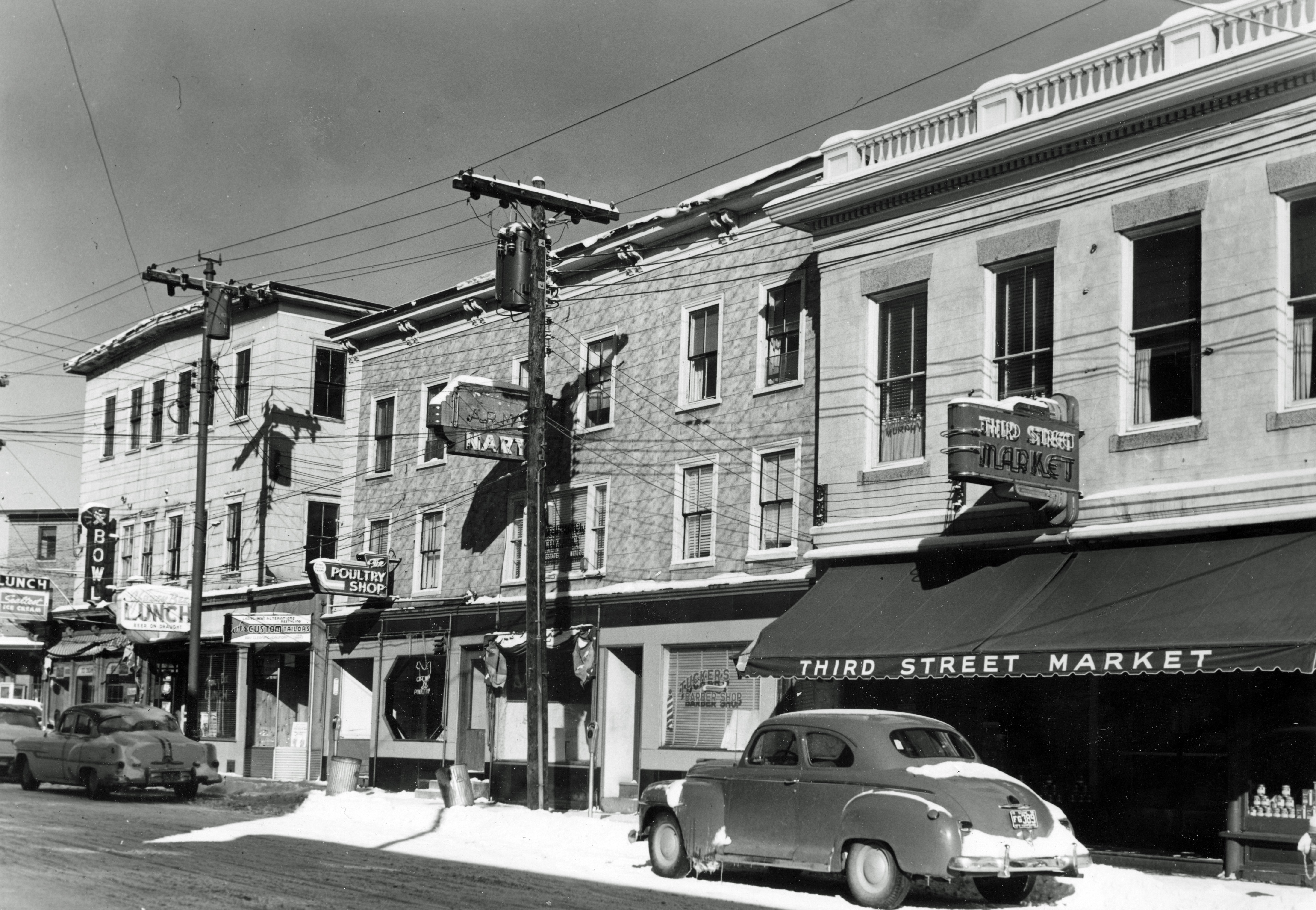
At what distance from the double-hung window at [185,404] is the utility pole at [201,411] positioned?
4.07m

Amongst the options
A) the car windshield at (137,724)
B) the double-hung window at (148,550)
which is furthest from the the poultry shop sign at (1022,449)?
the double-hung window at (148,550)

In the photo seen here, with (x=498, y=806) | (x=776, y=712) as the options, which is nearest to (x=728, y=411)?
(x=776, y=712)

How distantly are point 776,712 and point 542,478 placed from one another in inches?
211

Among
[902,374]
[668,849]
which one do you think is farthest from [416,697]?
[668,849]

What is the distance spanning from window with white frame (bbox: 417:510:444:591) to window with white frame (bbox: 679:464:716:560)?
7.78 metres

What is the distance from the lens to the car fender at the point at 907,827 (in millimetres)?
13086

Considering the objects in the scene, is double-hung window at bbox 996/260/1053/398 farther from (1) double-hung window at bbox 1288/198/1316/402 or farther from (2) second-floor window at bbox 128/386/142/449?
(2) second-floor window at bbox 128/386/142/449

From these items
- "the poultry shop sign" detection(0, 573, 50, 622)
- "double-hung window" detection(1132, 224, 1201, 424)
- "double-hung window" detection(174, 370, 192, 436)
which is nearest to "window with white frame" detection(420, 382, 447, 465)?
"double-hung window" detection(174, 370, 192, 436)

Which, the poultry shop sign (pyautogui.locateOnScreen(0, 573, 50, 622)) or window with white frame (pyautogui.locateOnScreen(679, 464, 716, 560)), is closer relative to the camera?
window with white frame (pyautogui.locateOnScreen(679, 464, 716, 560))


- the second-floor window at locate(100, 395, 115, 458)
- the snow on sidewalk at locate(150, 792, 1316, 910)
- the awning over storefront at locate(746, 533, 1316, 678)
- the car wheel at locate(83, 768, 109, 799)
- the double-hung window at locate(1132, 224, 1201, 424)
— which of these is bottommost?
the car wheel at locate(83, 768, 109, 799)

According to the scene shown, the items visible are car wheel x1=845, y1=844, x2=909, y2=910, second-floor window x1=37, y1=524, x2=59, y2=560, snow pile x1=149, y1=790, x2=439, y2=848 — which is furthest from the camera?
second-floor window x1=37, y1=524, x2=59, y2=560

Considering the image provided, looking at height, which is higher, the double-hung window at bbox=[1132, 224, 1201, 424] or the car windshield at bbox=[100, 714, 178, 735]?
the double-hung window at bbox=[1132, 224, 1201, 424]

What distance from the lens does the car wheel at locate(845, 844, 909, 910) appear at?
13.5 meters

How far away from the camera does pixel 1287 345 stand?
16516 millimetres
